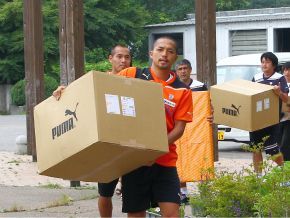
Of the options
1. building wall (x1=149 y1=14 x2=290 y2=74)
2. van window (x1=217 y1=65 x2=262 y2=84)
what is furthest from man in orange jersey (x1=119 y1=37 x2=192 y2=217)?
building wall (x1=149 y1=14 x2=290 y2=74)

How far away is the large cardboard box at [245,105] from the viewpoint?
6.79 meters

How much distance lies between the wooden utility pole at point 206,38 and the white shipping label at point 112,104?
613 cm

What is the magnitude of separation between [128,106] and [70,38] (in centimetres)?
487

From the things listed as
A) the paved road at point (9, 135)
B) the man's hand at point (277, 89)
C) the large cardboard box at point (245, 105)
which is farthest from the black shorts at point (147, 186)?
the paved road at point (9, 135)

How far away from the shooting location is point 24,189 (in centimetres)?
801

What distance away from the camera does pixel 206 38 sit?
9688 mm

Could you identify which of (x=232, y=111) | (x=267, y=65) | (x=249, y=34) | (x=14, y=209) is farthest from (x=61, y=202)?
(x=249, y=34)

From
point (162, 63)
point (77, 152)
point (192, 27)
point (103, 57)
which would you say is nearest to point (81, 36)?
point (162, 63)

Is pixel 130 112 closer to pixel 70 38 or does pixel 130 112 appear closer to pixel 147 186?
pixel 147 186

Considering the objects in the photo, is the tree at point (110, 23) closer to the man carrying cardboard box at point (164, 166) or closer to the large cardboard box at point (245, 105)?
the large cardboard box at point (245, 105)

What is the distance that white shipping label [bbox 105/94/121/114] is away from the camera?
3738 mm

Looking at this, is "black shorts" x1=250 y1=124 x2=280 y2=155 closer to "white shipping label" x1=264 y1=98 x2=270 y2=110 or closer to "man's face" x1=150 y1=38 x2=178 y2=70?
"white shipping label" x1=264 y1=98 x2=270 y2=110

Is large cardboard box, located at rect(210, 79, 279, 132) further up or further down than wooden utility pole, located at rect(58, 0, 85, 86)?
further down

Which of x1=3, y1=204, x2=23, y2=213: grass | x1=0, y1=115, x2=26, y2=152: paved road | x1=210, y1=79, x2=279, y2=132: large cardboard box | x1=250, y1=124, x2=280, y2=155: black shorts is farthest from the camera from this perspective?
x1=0, y1=115, x2=26, y2=152: paved road
